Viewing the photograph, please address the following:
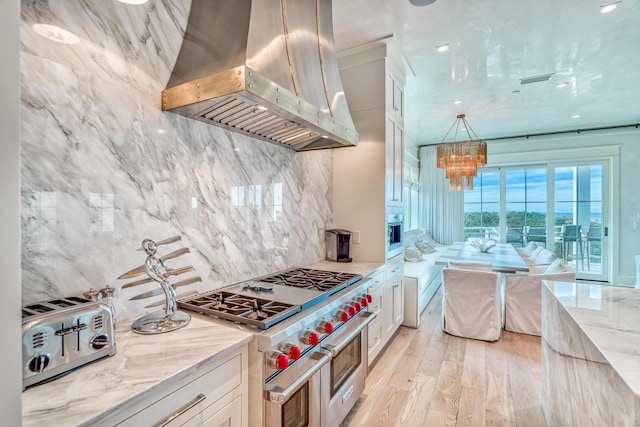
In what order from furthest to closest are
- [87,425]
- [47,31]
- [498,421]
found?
[498,421] → [47,31] → [87,425]

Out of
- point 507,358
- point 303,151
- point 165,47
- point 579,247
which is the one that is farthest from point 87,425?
point 579,247

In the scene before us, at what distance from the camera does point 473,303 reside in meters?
3.23

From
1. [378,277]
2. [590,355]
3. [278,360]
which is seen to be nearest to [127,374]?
[278,360]

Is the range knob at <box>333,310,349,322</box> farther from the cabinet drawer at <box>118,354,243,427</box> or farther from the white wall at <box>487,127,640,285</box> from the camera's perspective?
the white wall at <box>487,127,640,285</box>

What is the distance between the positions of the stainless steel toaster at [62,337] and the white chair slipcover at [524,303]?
12.3 ft

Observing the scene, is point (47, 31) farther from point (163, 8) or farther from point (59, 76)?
point (163, 8)

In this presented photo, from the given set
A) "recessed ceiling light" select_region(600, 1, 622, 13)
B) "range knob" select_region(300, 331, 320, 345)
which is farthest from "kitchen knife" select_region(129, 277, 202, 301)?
"recessed ceiling light" select_region(600, 1, 622, 13)

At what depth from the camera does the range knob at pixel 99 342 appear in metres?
0.91

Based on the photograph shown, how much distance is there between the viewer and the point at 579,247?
6.03 metres

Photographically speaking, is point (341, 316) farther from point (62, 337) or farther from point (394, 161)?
point (394, 161)

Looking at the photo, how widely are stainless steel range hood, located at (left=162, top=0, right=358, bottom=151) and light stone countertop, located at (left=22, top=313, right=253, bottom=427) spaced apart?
954 millimetres

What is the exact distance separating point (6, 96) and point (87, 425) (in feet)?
2.29

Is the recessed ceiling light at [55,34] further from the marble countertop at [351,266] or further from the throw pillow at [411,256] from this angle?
the throw pillow at [411,256]

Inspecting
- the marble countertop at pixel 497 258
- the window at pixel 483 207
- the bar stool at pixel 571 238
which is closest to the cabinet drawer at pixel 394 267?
the marble countertop at pixel 497 258
